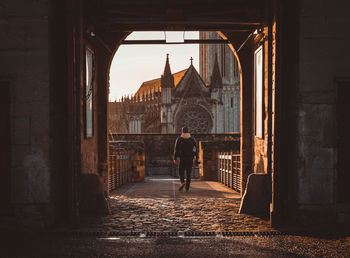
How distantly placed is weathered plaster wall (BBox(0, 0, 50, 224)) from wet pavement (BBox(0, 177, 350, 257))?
69 centimetres

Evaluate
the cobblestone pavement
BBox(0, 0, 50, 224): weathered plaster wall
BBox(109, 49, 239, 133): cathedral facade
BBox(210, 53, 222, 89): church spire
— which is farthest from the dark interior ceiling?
BBox(210, 53, 222, 89): church spire

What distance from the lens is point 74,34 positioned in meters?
5.32

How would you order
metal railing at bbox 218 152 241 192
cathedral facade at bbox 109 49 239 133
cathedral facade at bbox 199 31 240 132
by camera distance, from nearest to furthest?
metal railing at bbox 218 152 241 192 → cathedral facade at bbox 109 49 239 133 → cathedral facade at bbox 199 31 240 132

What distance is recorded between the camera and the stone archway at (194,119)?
46062mm

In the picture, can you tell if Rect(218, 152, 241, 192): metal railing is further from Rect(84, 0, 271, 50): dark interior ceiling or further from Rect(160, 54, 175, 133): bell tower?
Rect(160, 54, 175, 133): bell tower

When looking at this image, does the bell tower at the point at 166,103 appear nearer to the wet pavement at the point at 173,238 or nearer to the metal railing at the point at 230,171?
the metal railing at the point at 230,171

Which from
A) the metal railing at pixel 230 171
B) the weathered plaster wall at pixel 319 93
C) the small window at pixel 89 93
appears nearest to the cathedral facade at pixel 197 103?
the metal railing at pixel 230 171

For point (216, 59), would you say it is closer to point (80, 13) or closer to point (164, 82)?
point (164, 82)

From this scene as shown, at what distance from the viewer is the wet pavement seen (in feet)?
13.1

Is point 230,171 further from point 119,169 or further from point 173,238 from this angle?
point 173,238

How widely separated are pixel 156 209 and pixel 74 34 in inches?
141

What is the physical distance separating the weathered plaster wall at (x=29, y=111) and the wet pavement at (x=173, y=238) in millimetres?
691

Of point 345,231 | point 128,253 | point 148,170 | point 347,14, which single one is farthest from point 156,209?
point 148,170

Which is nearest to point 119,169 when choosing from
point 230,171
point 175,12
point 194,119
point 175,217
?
point 230,171
